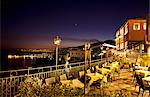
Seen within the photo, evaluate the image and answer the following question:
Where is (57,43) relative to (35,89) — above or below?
above

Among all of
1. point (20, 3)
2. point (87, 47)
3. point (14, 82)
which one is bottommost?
point (14, 82)

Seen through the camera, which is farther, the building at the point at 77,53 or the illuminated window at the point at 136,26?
the illuminated window at the point at 136,26

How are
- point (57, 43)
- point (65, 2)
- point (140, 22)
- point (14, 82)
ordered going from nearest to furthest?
point (14, 82) < point (65, 2) < point (57, 43) < point (140, 22)

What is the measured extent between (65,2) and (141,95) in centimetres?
470

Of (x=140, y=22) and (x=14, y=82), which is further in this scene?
(x=140, y=22)

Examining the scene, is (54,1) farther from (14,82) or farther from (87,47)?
(14,82)

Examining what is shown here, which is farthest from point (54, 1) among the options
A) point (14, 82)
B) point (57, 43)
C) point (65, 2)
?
point (14, 82)

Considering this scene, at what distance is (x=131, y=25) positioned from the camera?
27.3 metres

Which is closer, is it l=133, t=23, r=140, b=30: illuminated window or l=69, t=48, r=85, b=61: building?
l=69, t=48, r=85, b=61: building

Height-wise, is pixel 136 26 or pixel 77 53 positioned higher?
pixel 136 26

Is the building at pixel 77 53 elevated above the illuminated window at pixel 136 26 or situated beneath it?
situated beneath

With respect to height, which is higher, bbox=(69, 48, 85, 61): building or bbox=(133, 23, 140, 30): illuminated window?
bbox=(133, 23, 140, 30): illuminated window

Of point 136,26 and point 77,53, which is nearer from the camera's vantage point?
point 77,53

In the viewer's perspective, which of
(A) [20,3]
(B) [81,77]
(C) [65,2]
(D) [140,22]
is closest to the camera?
(B) [81,77]
